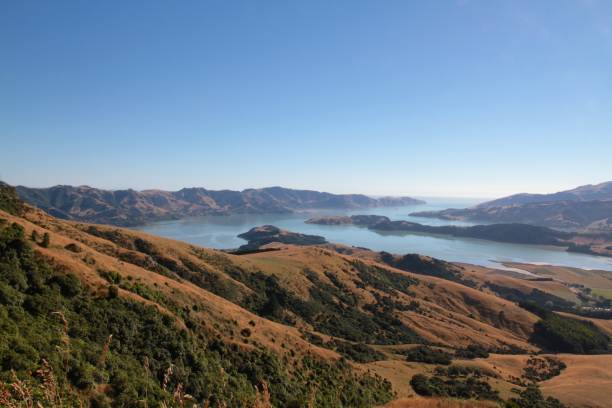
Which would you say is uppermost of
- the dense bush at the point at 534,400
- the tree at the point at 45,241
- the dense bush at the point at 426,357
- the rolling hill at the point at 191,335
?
the tree at the point at 45,241

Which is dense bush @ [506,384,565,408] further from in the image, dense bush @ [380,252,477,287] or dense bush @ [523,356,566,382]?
dense bush @ [380,252,477,287]

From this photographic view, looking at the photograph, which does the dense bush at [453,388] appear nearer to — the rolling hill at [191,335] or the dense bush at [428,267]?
the rolling hill at [191,335]

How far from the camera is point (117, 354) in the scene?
20.2 meters

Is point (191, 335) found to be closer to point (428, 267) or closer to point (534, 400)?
point (534, 400)

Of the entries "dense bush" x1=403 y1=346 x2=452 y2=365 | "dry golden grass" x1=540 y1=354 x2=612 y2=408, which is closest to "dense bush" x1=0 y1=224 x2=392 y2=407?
"dense bush" x1=403 y1=346 x2=452 y2=365

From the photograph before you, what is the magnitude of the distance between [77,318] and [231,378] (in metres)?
11.0

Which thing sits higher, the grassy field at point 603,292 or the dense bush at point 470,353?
the dense bush at point 470,353

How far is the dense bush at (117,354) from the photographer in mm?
15320

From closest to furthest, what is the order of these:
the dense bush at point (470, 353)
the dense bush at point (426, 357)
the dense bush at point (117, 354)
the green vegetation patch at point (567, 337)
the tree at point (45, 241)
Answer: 1. the dense bush at point (117, 354)
2. the tree at point (45, 241)
3. the dense bush at point (426, 357)
4. the dense bush at point (470, 353)
5. the green vegetation patch at point (567, 337)

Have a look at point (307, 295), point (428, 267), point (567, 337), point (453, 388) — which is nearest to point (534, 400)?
point (453, 388)

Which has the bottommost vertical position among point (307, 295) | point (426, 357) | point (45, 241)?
point (426, 357)

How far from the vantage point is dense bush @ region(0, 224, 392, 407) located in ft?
50.3

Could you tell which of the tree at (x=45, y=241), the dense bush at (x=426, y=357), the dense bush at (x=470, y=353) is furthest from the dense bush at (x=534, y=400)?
the tree at (x=45, y=241)

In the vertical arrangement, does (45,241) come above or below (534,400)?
above
